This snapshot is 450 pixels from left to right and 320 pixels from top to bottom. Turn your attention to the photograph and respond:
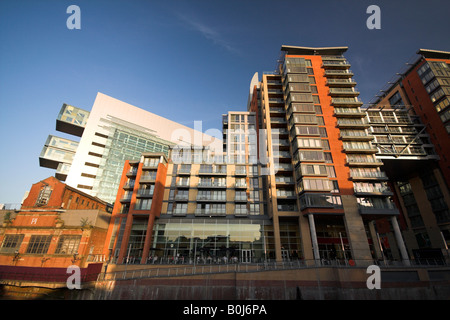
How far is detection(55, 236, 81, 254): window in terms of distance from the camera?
107 feet

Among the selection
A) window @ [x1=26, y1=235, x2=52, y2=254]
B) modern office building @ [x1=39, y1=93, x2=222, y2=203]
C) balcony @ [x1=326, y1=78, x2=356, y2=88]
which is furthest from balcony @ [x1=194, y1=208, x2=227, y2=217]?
balcony @ [x1=326, y1=78, x2=356, y2=88]

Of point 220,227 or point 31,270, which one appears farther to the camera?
point 220,227

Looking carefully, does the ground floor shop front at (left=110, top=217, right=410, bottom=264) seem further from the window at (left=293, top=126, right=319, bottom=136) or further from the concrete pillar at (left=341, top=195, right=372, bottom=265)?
the window at (left=293, top=126, right=319, bottom=136)

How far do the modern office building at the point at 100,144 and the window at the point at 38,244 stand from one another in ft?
91.0

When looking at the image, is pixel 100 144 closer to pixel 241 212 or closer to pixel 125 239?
pixel 125 239

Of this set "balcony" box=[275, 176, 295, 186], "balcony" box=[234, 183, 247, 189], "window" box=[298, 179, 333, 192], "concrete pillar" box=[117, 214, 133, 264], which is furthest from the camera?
"balcony" box=[234, 183, 247, 189]

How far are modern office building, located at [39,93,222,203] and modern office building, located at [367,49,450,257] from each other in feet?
161

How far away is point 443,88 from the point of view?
1965 inches

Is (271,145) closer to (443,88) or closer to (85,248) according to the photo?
(85,248)

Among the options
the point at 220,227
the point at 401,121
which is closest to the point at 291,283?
the point at 220,227

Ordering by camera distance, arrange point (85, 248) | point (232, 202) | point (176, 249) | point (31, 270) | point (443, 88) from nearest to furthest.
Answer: point (31, 270) → point (85, 248) → point (176, 249) → point (232, 202) → point (443, 88)

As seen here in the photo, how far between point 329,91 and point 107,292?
174 ft

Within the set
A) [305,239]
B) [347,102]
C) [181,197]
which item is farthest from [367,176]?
[181,197]

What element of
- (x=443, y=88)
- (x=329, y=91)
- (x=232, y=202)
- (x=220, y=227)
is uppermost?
(x=443, y=88)
